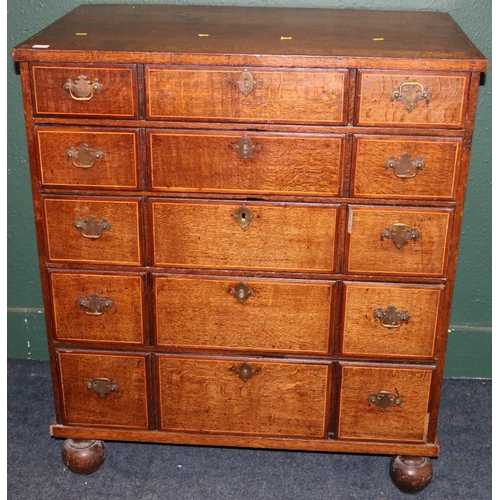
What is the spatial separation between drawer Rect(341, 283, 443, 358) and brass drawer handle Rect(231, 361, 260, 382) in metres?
0.26

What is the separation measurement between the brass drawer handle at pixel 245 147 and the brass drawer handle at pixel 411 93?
36 centimetres

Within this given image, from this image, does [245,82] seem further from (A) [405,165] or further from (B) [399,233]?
(B) [399,233]

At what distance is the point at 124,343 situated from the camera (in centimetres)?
239

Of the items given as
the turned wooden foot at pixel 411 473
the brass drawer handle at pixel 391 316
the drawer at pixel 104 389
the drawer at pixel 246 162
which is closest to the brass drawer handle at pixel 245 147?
the drawer at pixel 246 162

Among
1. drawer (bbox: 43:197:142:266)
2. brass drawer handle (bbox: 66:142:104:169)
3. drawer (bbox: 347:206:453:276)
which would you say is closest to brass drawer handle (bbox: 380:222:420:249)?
drawer (bbox: 347:206:453:276)

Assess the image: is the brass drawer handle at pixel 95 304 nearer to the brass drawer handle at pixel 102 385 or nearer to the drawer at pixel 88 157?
the brass drawer handle at pixel 102 385

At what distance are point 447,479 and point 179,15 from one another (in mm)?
1621

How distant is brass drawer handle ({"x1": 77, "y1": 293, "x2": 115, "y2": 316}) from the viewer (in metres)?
2.33

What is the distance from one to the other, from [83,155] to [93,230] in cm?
21

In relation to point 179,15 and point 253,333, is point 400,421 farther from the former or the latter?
point 179,15

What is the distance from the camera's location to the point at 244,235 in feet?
7.34

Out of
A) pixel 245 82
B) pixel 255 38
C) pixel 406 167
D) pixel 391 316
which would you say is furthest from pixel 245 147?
pixel 391 316

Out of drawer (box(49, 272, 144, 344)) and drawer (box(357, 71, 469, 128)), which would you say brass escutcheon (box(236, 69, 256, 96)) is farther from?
drawer (box(49, 272, 144, 344))

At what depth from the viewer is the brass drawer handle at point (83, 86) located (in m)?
2.08
